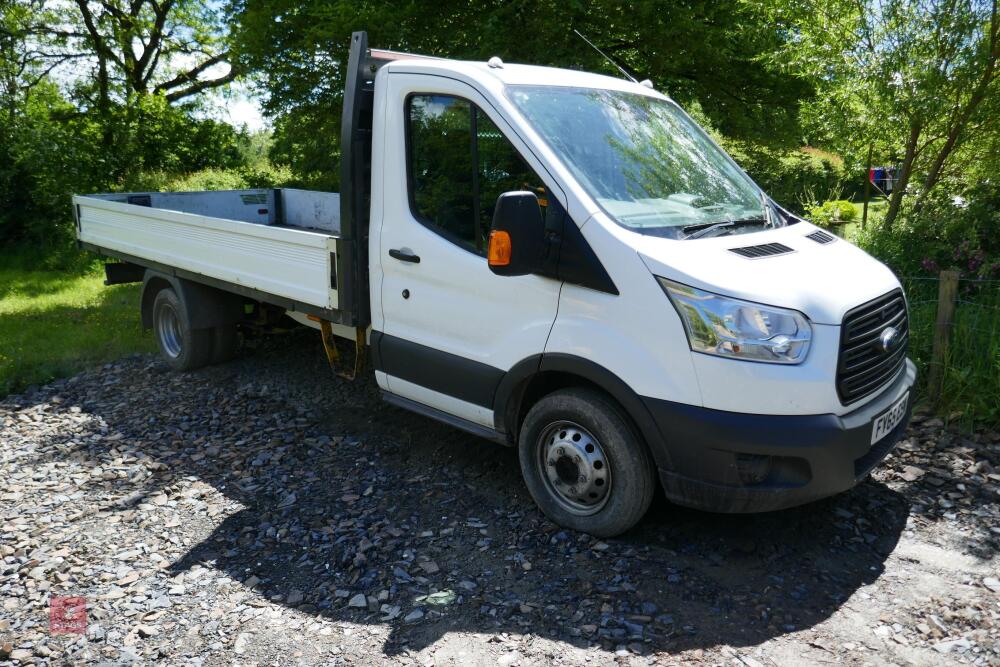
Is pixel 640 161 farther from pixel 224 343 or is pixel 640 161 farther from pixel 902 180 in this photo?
pixel 902 180

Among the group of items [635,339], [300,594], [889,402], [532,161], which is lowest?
[300,594]

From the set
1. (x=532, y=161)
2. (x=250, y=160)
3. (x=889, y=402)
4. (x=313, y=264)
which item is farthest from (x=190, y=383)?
(x=250, y=160)

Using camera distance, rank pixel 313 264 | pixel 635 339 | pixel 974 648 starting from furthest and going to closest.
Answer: pixel 313 264, pixel 635 339, pixel 974 648

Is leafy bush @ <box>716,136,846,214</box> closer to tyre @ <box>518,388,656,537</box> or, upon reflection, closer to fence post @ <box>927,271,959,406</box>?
fence post @ <box>927,271,959,406</box>

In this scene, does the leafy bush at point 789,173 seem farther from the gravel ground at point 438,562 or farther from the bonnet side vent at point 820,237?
the gravel ground at point 438,562

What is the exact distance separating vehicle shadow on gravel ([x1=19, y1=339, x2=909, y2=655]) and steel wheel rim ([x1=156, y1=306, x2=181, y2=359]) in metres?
1.67

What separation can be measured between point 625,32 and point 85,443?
23.2 feet

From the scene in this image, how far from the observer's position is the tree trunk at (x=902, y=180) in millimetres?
7456

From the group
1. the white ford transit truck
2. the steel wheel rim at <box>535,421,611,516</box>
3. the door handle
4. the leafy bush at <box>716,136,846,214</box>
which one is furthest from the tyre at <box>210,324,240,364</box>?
the leafy bush at <box>716,136,846,214</box>

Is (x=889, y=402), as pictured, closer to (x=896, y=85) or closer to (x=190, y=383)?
(x=896, y=85)

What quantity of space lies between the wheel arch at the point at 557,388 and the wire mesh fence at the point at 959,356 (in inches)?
115

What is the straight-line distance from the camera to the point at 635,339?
3889mm

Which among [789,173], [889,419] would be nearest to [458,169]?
[889,419]

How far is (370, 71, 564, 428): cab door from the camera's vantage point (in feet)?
14.3
